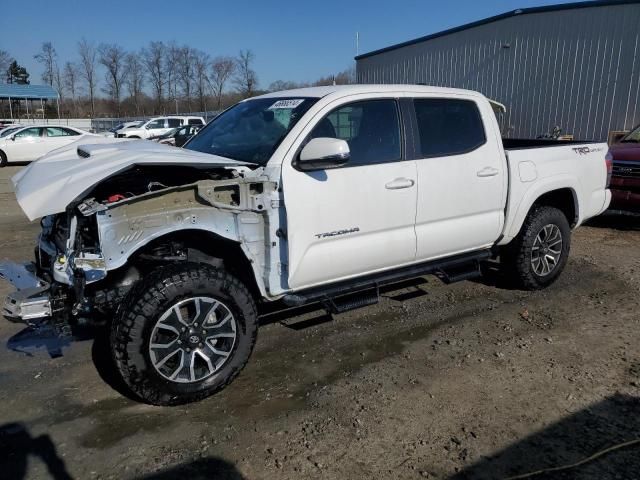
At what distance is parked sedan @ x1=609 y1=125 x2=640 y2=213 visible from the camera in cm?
796

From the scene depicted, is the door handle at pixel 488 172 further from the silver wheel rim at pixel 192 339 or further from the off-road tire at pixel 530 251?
the silver wheel rim at pixel 192 339

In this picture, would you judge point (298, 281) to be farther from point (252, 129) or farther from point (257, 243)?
point (252, 129)

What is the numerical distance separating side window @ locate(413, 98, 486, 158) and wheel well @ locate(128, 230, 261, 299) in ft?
5.49

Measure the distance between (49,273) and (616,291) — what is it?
523 cm

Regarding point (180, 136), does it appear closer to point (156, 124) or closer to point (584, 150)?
point (584, 150)

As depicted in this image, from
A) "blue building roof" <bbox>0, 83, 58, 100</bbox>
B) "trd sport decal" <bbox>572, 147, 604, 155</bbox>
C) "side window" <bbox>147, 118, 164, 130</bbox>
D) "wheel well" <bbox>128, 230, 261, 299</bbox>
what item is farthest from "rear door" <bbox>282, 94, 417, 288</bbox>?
"blue building roof" <bbox>0, 83, 58, 100</bbox>

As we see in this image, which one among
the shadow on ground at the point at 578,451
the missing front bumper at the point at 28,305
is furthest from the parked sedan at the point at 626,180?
the missing front bumper at the point at 28,305

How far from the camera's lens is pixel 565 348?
4047mm

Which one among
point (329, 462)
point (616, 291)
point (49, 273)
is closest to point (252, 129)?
point (49, 273)

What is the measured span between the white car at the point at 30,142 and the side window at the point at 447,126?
19005 mm

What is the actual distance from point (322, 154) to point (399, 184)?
0.84 metres

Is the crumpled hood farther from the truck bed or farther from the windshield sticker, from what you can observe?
the truck bed

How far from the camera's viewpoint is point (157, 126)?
28.8 metres

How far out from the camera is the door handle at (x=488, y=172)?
4477 mm
